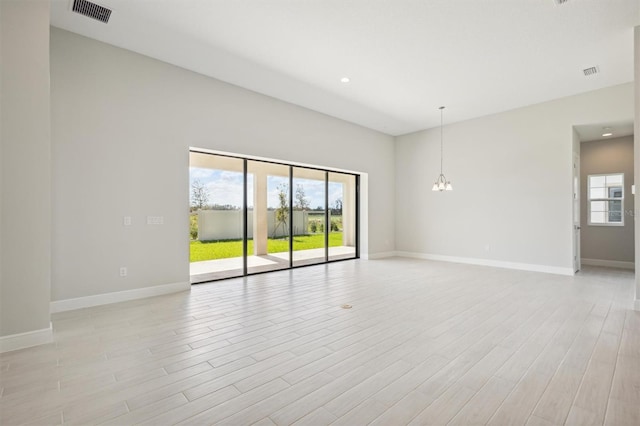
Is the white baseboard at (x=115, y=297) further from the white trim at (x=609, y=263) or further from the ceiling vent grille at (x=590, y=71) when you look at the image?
the white trim at (x=609, y=263)

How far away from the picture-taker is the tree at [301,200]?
274 inches

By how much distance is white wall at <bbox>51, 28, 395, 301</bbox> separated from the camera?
3.88 meters

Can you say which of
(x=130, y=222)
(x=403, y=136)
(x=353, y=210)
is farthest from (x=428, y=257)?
(x=130, y=222)

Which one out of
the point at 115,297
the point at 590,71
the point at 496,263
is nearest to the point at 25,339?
the point at 115,297

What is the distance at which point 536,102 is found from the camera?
640cm

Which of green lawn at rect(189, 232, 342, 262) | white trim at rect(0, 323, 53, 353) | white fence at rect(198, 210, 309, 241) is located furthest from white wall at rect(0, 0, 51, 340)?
white fence at rect(198, 210, 309, 241)

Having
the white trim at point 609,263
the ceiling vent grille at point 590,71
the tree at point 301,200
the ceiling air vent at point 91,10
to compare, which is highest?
the ceiling air vent at point 91,10

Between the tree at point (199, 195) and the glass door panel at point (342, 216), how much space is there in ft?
10.6

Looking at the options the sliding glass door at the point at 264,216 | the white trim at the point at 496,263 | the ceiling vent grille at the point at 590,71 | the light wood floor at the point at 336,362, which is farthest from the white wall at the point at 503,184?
the light wood floor at the point at 336,362

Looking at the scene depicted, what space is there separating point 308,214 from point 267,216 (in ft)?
3.67

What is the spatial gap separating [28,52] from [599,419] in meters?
5.34

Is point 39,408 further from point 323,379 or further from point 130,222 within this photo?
point 130,222

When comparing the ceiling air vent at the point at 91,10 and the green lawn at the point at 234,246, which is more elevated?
the ceiling air vent at the point at 91,10

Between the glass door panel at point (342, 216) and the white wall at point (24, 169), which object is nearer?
the white wall at point (24, 169)
